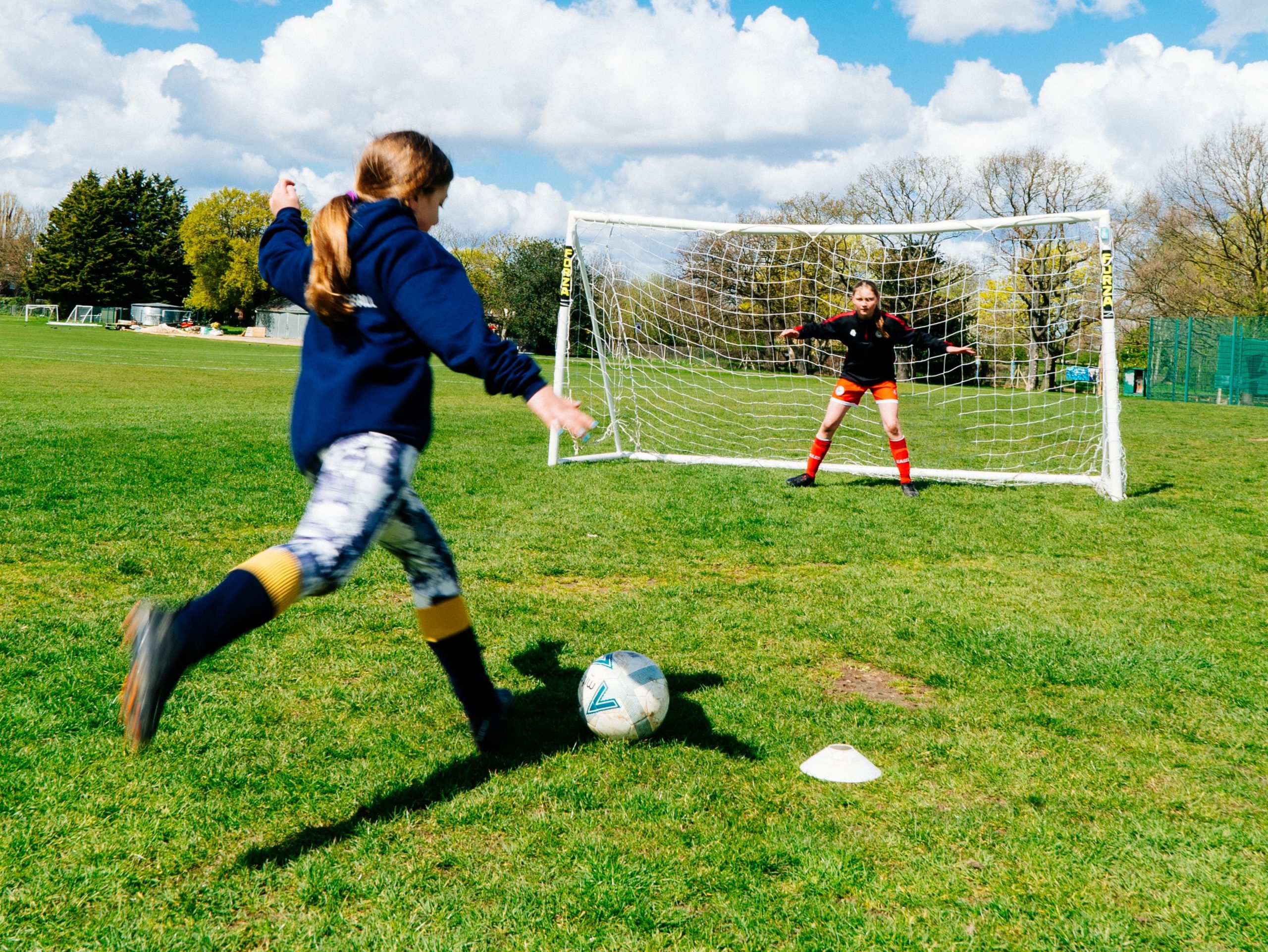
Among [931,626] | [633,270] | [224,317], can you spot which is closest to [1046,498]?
[931,626]

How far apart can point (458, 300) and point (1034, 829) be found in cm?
233

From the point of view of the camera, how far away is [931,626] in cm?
502

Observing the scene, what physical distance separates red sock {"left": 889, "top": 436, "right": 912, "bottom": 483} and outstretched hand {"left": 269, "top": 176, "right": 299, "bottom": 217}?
23.3ft

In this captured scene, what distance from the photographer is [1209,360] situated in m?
28.8

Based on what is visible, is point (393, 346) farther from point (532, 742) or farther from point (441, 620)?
point (532, 742)

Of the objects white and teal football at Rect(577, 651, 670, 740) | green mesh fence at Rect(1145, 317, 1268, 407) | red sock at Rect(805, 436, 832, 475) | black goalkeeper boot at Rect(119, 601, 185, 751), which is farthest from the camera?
green mesh fence at Rect(1145, 317, 1268, 407)

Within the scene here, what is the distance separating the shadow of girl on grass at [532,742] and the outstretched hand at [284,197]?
1.99 meters

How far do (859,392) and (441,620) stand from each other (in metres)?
7.22

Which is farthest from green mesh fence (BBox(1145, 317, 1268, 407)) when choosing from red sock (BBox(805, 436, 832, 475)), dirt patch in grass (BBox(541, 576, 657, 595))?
dirt patch in grass (BBox(541, 576, 657, 595))

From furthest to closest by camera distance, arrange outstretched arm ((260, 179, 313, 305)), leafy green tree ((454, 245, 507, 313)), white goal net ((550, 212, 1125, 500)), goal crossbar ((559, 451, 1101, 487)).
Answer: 1. leafy green tree ((454, 245, 507, 313))
2. white goal net ((550, 212, 1125, 500))
3. goal crossbar ((559, 451, 1101, 487))
4. outstretched arm ((260, 179, 313, 305))

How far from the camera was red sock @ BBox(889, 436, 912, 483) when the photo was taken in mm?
9352

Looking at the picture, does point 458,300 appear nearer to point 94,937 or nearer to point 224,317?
point 94,937

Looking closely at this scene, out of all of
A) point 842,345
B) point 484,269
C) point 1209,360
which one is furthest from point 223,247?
point 842,345

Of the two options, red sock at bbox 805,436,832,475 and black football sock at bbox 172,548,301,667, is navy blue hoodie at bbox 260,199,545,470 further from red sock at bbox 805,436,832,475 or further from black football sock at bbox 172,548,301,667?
red sock at bbox 805,436,832,475
